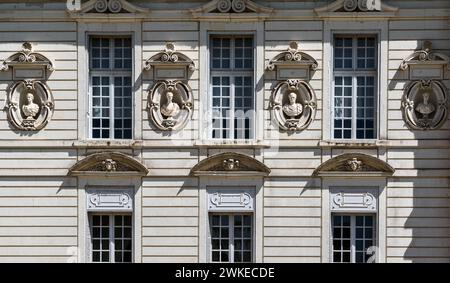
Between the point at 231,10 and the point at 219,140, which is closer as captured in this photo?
the point at 231,10

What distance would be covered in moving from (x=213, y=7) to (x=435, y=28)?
4.80 metres

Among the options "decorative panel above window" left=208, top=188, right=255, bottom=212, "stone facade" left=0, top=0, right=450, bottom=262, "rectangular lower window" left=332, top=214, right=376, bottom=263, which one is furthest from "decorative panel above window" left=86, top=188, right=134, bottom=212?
"rectangular lower window" left=332, top=214, right=376, bottom=263

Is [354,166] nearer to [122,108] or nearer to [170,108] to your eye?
[170,108]

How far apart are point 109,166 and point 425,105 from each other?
273 inches

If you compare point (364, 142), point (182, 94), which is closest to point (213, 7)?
point (182, 94)

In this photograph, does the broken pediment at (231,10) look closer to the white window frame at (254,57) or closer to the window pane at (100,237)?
the white window frame at (254,57)

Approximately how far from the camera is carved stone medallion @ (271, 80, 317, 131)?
3309 centimetres

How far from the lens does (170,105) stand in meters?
33.2

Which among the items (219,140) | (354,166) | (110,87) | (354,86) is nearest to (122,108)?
(110,87)

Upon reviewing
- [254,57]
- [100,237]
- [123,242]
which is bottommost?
[123,242]

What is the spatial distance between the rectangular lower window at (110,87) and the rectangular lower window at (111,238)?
1.80 meters

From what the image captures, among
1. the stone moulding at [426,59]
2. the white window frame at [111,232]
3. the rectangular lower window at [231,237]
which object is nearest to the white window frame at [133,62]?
the white window frame at [111,232]
